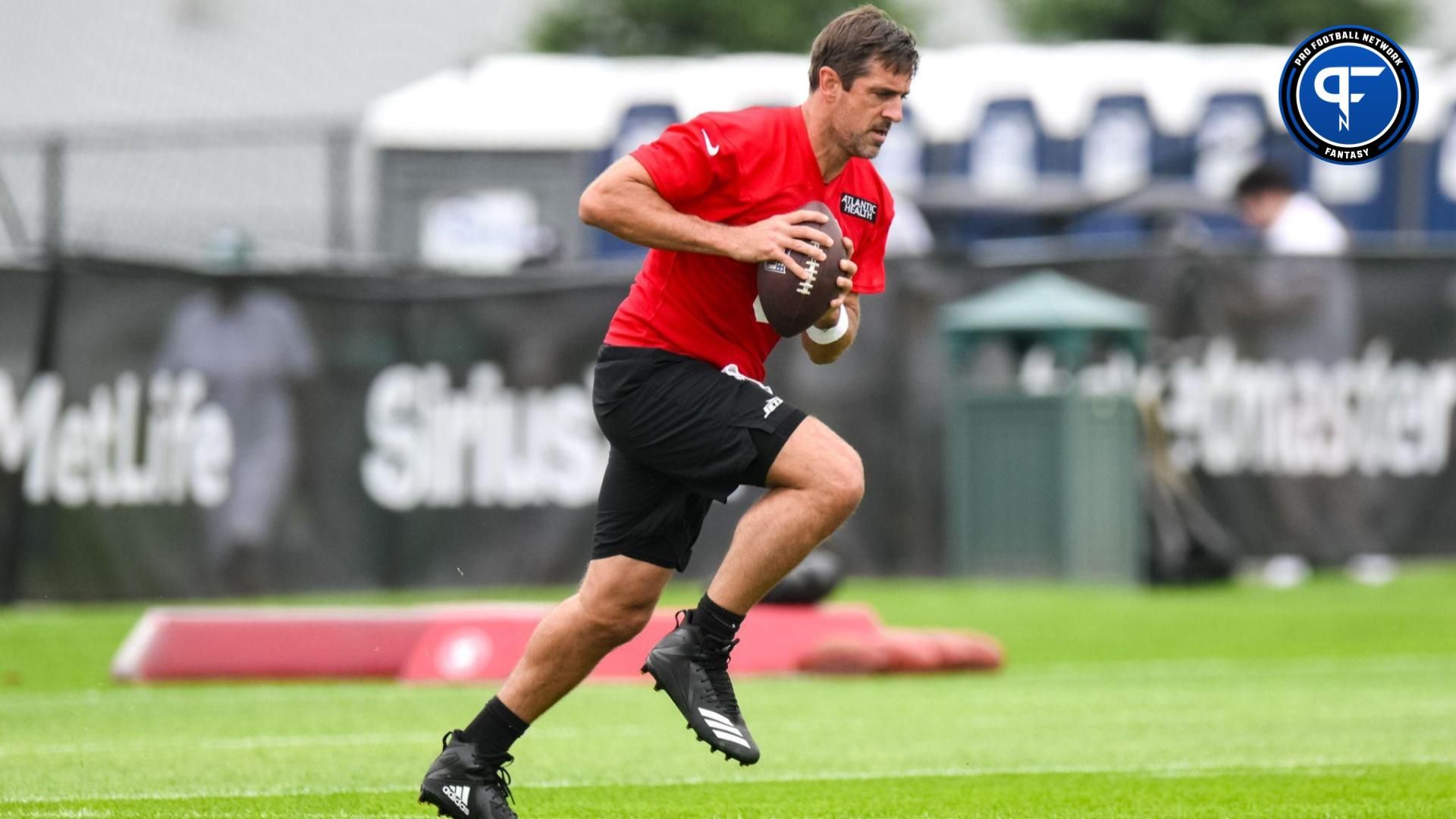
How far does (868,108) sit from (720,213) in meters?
0.51

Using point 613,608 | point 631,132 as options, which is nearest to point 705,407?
point 613,608

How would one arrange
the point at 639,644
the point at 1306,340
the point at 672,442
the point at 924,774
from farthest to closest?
the point at 1306,340, the point at 639,644, the point at 924,774, the point at 672,442

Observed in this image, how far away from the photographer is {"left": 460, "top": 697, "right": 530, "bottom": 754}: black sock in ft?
21.1

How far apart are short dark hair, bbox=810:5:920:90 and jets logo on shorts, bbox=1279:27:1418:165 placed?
323 centimetres

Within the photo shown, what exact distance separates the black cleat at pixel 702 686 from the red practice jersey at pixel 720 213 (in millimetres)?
806

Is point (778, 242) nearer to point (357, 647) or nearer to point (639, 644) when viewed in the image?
point (639, 644)

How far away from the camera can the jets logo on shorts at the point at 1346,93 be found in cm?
950

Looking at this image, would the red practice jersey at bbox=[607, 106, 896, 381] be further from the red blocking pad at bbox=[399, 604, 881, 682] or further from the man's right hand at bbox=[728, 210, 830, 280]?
the red blocking pad at bbox=[399, 604, 881, 682]

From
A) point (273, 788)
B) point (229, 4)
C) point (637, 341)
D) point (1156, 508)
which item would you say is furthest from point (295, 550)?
point (229, 4)

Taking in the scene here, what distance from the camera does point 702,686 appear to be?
A: 6215mm

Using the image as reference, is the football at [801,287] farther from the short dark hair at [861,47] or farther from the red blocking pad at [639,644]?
the red blocking pad at [639,644]

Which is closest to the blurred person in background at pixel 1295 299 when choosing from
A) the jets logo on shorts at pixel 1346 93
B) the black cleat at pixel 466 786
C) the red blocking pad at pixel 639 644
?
the red blocking pad at pixel 639 644

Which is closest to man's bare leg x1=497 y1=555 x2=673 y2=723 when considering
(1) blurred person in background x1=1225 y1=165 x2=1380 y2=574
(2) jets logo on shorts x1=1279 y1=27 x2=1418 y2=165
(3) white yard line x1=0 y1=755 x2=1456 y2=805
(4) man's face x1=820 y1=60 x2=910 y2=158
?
(3) white yard line x1=0 y1=755 x2=1456 y2=805

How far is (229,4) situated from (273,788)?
2744 cm
